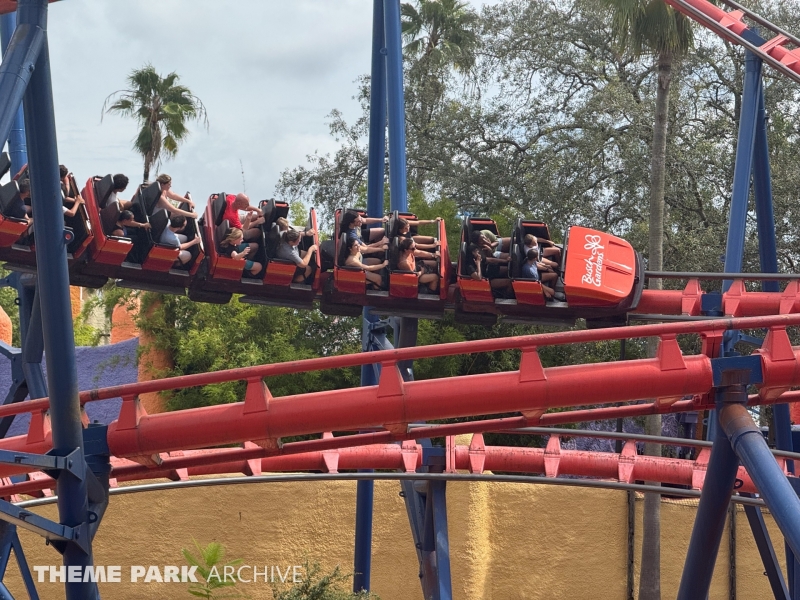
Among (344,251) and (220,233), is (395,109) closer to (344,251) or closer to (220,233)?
(344,251)

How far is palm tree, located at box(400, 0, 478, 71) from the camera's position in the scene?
16344 mm

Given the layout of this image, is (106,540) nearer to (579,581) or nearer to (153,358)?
(153,358)

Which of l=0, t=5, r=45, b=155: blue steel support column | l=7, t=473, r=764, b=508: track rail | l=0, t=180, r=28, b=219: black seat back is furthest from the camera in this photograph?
l=0, t=180, r=28, b=219: black seat back

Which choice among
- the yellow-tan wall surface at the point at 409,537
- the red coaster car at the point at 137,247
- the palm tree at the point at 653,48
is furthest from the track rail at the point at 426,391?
the yellow-tan wall surface at the point at 409,537

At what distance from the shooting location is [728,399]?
5.06 meters

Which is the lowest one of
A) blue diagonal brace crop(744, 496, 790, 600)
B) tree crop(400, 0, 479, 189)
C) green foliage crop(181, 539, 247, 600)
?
green foliage crop(181, 539, 247, 600)

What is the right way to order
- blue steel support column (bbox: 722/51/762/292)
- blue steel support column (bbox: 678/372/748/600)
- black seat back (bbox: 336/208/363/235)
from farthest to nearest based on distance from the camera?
blue steel support column (bbox: 722/51/762/292)
black seat back (bbox: 336/208/363/235)
blue steel support column (bbox: 678/372/748/600)

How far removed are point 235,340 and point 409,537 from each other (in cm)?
410

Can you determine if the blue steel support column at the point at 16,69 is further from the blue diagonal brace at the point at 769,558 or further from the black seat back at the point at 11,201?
the blue diagonal brace at the point at 769,558

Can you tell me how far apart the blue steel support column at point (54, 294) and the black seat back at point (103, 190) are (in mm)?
2441

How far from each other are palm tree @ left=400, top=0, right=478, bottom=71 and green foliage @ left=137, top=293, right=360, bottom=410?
184 inches

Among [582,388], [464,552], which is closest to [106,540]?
[464,552]

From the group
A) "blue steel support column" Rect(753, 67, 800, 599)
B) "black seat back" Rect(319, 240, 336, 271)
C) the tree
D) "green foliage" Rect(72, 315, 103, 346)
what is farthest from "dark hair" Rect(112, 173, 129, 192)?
"green foliage" Rect(72, 315, 103, 346)

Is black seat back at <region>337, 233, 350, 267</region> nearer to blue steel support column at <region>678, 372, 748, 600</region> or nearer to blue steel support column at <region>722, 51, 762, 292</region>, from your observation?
blue steel support column at <region>722, 51, 762, 292</region>
